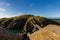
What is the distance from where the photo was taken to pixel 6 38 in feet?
11.2

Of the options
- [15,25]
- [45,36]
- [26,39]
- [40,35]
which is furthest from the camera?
[15,25]

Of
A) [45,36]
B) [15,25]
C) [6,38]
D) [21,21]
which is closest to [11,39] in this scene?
[6,38]

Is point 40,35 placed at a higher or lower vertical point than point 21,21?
higher

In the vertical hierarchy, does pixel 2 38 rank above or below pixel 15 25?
above

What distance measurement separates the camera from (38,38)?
3.38m

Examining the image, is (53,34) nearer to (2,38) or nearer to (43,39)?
(43,39)

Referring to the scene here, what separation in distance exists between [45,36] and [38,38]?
11.6 inches

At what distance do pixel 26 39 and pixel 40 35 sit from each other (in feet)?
3.94

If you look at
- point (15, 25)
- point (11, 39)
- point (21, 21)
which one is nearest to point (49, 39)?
point (11, 39)

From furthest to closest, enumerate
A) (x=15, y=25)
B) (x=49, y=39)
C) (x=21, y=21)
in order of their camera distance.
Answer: (x=21, y=21), (x=15, y=25), (x=49, y=39)

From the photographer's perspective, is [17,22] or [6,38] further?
[17,22]

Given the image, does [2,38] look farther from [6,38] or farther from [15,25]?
[15,25]

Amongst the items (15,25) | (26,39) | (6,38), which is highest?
(6,38)

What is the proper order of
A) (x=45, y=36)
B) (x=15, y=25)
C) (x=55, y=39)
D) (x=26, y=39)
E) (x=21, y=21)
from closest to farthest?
(x=55, y=39) < (x=45, y=36) < (x=26, y=39) < (x=15, y=25) < (x=21, y=21)
